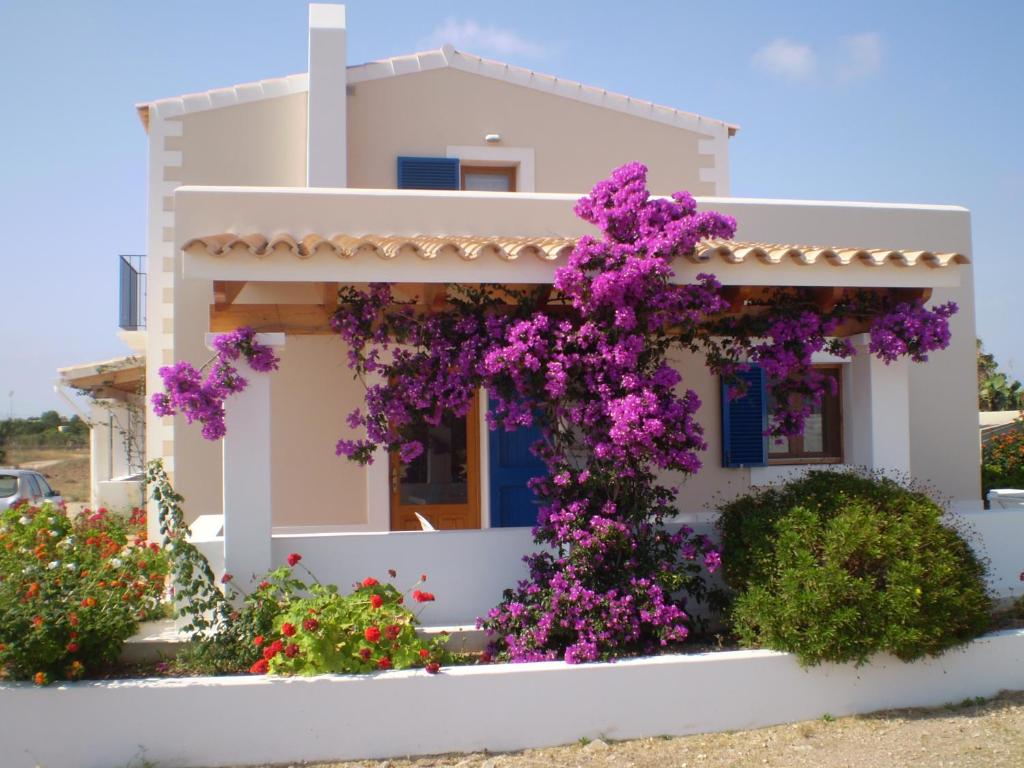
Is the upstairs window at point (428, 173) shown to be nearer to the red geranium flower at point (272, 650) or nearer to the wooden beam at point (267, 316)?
the wooden beam at point (267, 316)

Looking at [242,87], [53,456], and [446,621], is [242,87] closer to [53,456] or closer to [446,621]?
[446,621]

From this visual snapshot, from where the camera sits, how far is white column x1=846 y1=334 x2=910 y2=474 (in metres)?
7.10

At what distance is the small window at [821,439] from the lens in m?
9.84

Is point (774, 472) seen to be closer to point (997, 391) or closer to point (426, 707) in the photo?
point (426, 707)

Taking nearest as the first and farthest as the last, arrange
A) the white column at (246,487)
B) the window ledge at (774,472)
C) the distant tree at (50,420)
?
the white column at (246,487) → the window ledge at (774,472) → the distant tree at (50,420)

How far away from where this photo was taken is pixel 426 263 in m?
6.09

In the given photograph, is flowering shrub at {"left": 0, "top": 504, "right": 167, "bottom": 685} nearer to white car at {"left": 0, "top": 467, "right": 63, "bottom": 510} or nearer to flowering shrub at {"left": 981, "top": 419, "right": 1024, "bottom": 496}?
white car at {"left": 0, "top": 467, "right": 63, "bottom": 510}

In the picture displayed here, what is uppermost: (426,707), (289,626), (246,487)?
(246,487)

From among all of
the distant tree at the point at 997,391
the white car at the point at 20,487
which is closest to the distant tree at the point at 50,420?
the white car at the point at 20,487

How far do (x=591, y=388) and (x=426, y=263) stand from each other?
4.58 ft

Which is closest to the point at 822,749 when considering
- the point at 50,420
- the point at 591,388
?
the point at 591,388

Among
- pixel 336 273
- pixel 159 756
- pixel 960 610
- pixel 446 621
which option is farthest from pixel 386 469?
pixel 960 610

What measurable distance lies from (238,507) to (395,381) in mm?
1397

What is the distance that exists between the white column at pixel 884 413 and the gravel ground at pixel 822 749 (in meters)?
2.01
